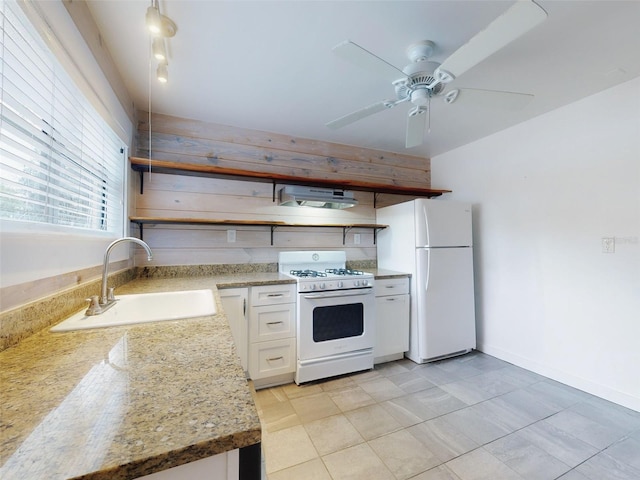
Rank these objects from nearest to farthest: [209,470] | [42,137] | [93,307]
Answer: [209,470] → [42,137] → [93,307]

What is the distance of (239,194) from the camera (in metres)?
2.72

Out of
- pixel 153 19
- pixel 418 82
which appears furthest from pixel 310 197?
pixel 153 19

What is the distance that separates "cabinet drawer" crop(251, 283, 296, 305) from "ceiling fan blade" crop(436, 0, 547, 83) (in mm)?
1796

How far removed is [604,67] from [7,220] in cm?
316

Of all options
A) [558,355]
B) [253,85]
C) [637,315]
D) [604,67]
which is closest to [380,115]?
[253,85]

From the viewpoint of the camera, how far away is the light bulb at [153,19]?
42.0 inches

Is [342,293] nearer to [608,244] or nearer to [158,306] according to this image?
[158,306]

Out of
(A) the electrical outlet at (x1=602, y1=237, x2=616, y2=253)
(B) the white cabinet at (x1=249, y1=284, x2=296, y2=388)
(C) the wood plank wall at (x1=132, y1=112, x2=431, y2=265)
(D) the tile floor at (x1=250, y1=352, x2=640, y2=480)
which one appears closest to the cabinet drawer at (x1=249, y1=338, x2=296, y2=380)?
(B) the white cabinet at (x1=249, y1=284, x2=296, y2=388)

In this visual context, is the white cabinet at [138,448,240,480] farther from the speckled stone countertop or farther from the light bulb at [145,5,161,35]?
the light bulb at [145,5,161,35]

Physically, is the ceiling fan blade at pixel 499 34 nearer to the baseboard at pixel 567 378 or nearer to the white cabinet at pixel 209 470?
the white cabinet at pixel 209 470

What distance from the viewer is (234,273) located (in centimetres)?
265

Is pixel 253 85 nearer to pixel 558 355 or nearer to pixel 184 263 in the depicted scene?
pixel 184 263

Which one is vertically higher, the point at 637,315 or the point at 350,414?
the point at 637,315

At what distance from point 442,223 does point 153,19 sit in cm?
256
